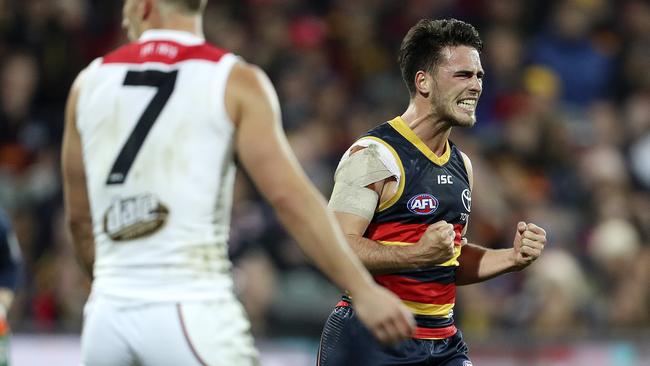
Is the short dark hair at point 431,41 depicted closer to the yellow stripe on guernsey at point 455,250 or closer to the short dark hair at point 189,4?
the yellow stripe on guernsey at point 455,250

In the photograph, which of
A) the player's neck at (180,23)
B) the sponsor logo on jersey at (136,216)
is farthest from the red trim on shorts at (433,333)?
the player's neck at (180,23)

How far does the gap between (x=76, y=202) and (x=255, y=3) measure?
9840 millimetres

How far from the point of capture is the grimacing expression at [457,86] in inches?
226

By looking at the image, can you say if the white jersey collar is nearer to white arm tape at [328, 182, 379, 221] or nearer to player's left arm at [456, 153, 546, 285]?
white arm tape at [328, 182, 379, 221]

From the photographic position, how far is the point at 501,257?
19.2 ft

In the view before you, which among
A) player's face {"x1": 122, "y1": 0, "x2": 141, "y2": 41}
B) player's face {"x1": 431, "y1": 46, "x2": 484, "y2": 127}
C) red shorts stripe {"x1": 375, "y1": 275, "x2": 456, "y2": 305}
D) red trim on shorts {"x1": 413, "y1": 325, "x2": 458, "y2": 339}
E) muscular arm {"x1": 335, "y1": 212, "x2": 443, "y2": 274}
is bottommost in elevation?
red trim on shorts {"x1": 413, "y1": 325, "x2": 458, "y2": 339}

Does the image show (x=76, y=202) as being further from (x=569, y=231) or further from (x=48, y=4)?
(x=48, y=4)

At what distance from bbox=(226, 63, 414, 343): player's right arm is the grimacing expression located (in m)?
1.93

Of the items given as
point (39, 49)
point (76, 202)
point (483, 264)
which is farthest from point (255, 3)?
point (76, 202)

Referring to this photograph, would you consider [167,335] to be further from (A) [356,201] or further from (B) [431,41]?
(B) [431,41]

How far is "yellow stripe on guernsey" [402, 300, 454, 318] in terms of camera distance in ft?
18.4

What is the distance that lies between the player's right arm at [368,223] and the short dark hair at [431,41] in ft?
1.90

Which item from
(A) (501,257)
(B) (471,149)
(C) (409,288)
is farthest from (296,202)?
(B) (471,149)

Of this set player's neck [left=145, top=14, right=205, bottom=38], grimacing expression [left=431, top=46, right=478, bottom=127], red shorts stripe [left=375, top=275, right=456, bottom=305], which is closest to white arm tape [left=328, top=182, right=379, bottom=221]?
red shorts stripe [left=375, top=275, right=456, bottom=305]
